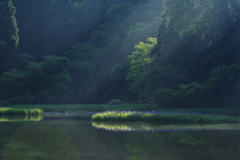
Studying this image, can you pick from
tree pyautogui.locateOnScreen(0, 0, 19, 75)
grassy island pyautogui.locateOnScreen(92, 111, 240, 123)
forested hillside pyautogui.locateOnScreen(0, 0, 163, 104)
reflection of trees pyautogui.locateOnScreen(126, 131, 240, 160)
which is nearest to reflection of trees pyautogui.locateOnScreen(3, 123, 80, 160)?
reflection of trees pyautogui.locateOnScreen(126, 131, 240, 160)

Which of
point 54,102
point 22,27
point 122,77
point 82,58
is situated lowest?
point 54,102

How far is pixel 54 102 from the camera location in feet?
152

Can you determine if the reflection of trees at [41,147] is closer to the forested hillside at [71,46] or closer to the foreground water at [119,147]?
the foreground water at [119,147]

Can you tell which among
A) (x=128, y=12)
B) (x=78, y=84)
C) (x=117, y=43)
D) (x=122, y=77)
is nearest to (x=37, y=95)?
(x=78, y=84)

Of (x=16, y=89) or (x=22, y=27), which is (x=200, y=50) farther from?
(x=22, y=27)

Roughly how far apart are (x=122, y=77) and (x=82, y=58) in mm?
10353

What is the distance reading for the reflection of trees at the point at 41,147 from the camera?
9.45 meters

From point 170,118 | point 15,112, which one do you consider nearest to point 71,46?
point 15,112

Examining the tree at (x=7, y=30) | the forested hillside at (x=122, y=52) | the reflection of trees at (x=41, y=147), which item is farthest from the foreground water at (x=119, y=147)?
the tree at (x=7, y=30)

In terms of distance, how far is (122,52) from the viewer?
50.0m

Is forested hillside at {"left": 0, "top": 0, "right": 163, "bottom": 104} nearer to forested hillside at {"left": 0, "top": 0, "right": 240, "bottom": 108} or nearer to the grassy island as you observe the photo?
forested hillside at {"left": 0, "top": 0, "right": 240, "bottom": 108}

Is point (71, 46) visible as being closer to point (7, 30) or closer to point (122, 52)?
point (122, 52)

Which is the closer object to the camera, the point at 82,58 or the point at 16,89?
the point at 16,89

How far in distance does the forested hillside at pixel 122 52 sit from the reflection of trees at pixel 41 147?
17.8 metres
